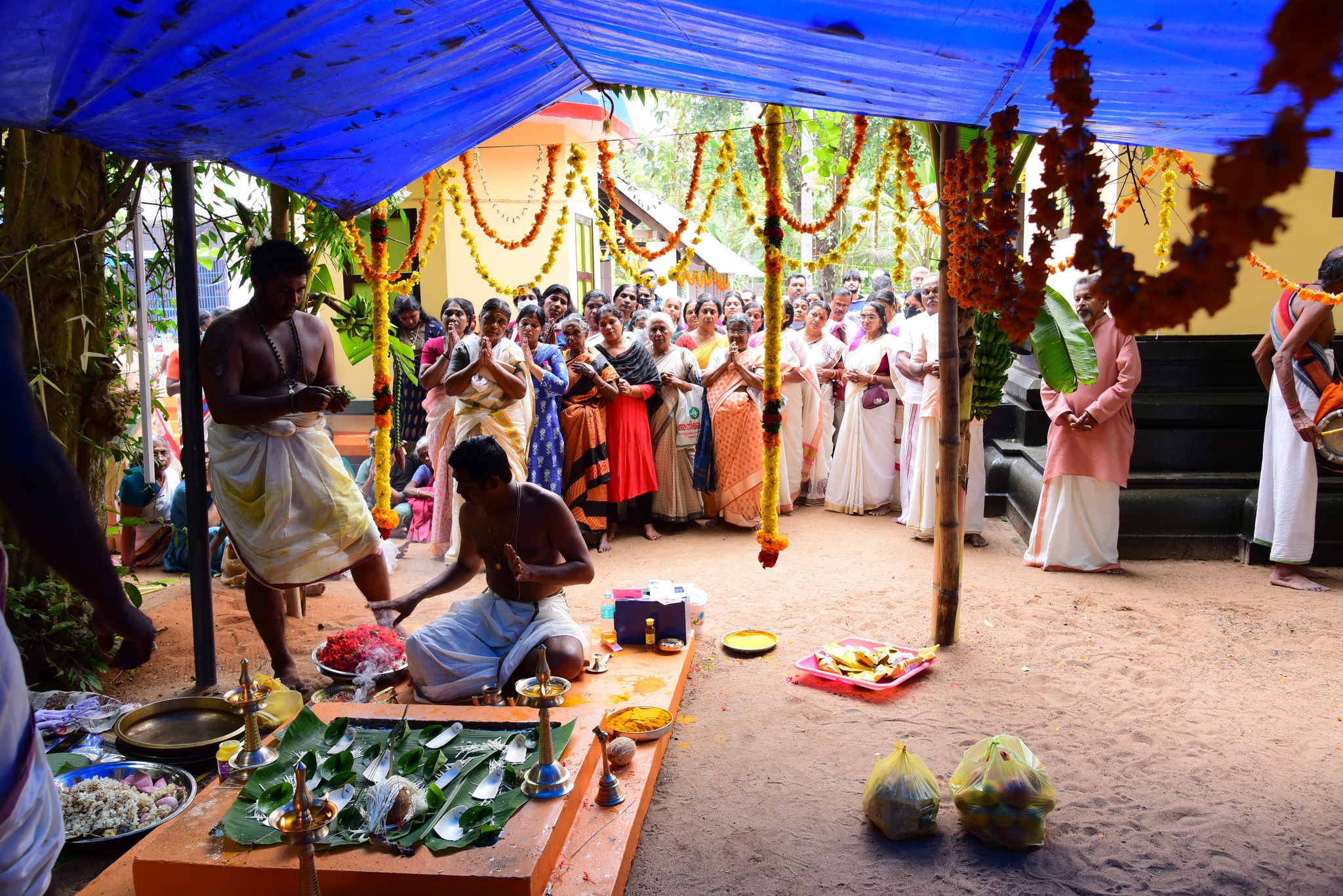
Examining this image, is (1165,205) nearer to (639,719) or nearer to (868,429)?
(868,429)

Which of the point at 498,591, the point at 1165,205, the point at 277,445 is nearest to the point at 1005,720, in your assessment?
the point at 498,591

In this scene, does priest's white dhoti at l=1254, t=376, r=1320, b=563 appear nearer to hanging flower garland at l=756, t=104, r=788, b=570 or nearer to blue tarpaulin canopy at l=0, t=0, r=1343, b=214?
blue tarpaulin canopy at l=0, t=0, r=1343, b=214

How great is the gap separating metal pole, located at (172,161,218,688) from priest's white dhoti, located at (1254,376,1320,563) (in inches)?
270

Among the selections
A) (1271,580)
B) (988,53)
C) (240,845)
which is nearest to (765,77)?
(988,53)

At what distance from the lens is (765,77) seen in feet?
13.7

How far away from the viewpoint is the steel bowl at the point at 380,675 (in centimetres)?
431

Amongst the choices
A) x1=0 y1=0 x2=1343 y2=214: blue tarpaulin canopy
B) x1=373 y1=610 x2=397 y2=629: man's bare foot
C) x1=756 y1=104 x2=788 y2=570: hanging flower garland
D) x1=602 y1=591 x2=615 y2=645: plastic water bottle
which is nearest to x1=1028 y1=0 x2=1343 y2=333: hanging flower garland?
x1=0 y1=0 x2=1343 y2=214: blue tarpaulin canopy

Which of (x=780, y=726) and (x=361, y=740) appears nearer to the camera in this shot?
(x=361, y=740)

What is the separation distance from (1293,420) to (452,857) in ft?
20.6

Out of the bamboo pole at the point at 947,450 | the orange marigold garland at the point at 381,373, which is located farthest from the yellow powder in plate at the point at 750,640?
the orange marigold garland at the point at 381,373

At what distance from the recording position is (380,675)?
4.32 metres

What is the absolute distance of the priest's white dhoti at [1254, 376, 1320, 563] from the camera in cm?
635

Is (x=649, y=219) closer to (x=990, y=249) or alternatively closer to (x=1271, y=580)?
(x=1271, y=580)

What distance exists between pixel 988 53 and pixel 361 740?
3428 mm
